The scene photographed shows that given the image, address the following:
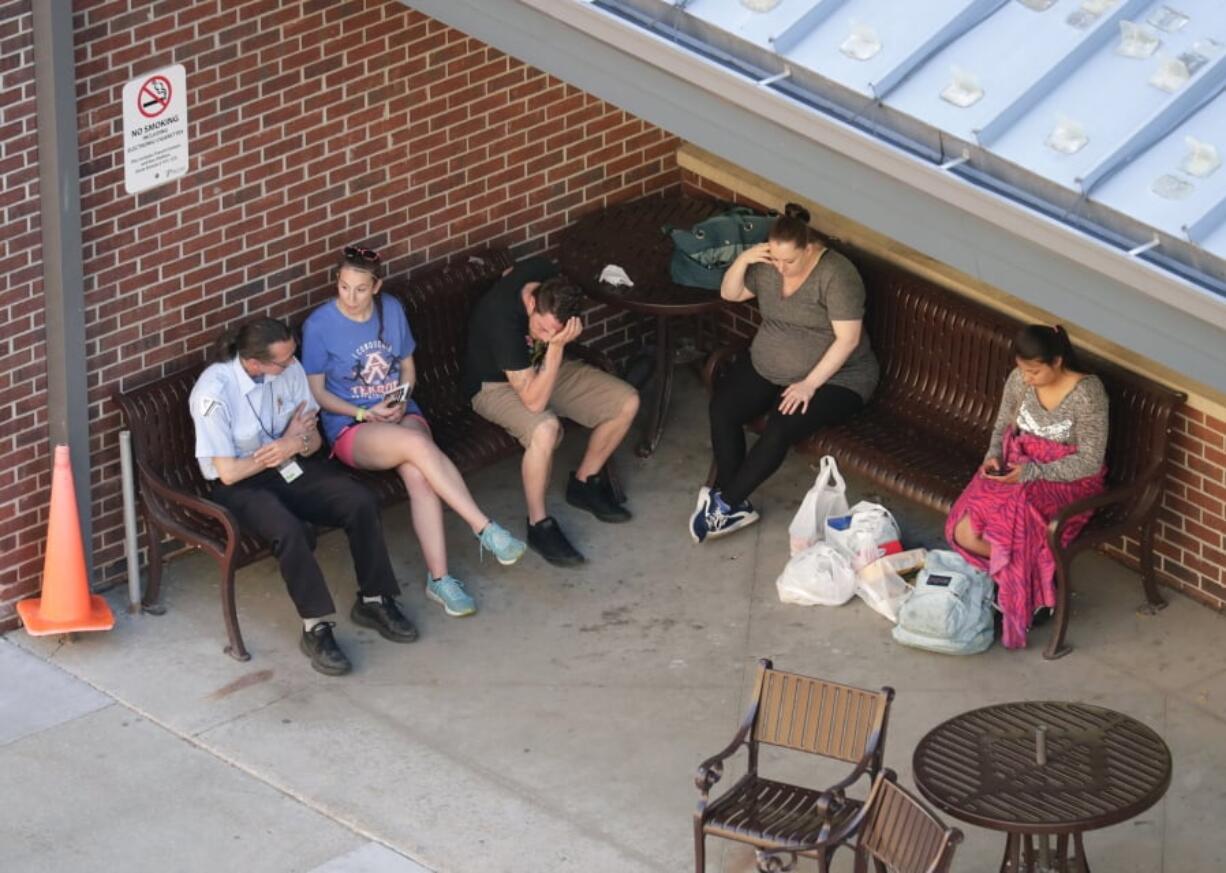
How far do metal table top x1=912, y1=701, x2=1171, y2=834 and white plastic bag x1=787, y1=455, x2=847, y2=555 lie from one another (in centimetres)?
212

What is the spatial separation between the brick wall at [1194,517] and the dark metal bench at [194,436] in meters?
2.27

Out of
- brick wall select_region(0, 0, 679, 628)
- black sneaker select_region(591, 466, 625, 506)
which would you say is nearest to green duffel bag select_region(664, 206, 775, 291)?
brick wall select_region(0, 0, 679, 628)

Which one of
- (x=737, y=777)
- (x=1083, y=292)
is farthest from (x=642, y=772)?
(x=1083, y=292)

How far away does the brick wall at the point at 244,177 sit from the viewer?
923 centimetres

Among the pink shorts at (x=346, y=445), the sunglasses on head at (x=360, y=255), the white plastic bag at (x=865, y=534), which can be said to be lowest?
the white plastic bag at (x=865, y=534)

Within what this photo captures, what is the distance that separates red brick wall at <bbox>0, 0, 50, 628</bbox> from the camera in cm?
893

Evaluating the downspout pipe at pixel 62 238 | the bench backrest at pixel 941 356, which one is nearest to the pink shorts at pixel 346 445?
the downspout pipe at pixel 62 238

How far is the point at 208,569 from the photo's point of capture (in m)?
10.1

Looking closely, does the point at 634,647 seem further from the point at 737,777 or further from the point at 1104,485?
the point at 1104,485

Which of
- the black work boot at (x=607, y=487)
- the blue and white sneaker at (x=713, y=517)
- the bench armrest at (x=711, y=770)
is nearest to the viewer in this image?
the bench armrest at (x=711, y=770)

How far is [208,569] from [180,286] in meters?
1.16

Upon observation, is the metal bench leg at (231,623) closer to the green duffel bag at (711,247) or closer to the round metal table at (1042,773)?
the green duffel bag at (711,247)

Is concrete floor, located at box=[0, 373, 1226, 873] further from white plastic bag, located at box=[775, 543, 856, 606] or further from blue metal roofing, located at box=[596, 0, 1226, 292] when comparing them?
blue metal roofing, located at box=[596, 0, 1226, 292]

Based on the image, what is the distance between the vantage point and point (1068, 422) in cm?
927
